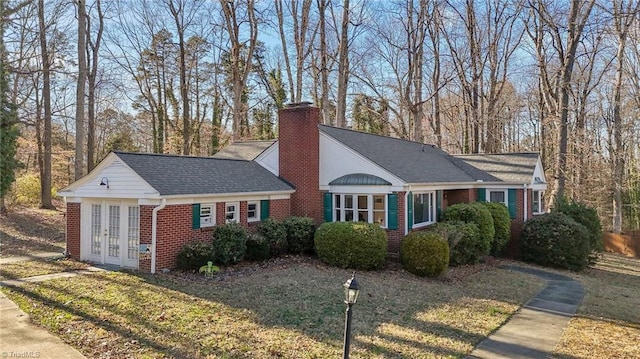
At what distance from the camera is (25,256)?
46.2 feet

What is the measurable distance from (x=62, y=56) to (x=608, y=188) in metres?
35.7

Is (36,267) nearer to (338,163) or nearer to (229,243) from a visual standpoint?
(229,243)

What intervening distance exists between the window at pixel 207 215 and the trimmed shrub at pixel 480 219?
9089 millimetres

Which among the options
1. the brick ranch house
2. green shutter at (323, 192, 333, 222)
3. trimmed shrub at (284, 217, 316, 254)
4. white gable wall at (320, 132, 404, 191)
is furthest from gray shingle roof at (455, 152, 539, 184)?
trimmed shrub at (284, 217, 316, 254)

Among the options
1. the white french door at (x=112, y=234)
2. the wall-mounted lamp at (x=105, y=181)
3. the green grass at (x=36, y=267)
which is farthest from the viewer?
the wall-mounted lamp at (x=105, y=181)

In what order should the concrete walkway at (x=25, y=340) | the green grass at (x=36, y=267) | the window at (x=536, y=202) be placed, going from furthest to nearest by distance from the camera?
1. the window at (x=536, y=202)
2. the green grass at (x=36, y=267)
3. the concrete walkway at (x=25, y=340)

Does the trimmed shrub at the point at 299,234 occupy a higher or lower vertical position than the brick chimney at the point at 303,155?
lower

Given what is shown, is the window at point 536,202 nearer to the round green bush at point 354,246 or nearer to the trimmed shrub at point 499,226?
the trimmed shrub at point 499,226

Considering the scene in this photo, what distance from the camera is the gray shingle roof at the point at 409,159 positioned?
1688 centimetres

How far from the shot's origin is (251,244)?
541 inches

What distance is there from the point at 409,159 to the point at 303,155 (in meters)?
5.48

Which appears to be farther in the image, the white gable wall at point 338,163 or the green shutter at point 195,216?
the white gable wall at point 338,163

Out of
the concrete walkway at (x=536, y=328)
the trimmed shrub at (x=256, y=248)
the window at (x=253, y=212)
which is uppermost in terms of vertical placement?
the window at (x=253, y=212)

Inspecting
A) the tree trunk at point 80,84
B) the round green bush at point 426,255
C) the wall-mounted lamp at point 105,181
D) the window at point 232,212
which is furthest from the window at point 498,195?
the tree trunk at point 80,84
